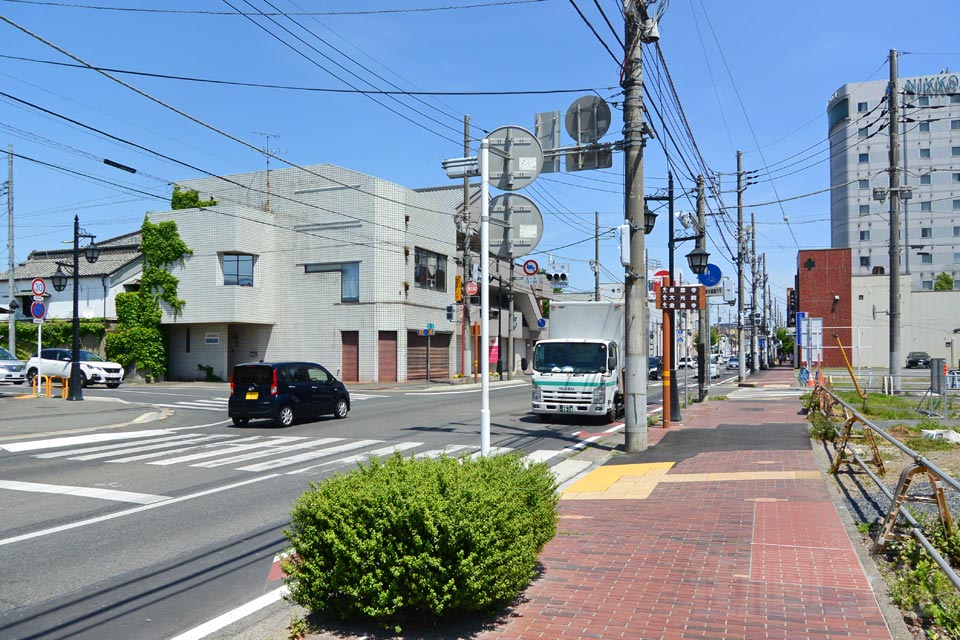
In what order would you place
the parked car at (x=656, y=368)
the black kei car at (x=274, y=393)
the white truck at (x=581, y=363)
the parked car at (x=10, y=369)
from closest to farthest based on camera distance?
1. the black kei car at (x=274, y=393)
2. the white truck at (x=581, y=363)
3. the parked car at (x=10, y=369)
4. the parked car at (x=656, y=368)

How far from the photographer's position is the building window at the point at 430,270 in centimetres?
4300

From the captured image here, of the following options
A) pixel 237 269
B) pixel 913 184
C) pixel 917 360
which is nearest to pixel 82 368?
pixel 237 269

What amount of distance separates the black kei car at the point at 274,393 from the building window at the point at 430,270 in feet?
74.1

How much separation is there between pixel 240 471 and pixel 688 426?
1102 centimetres

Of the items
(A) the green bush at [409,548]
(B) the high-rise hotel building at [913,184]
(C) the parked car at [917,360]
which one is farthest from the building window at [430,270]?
(B) the high-rise hotel building at [913,184]

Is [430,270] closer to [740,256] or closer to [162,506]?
[740,256]

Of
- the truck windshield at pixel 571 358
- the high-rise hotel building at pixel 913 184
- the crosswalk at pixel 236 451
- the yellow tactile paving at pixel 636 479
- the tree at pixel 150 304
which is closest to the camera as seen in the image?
the yellow tactile paving at pixel 636 479

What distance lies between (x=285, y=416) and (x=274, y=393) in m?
0.69

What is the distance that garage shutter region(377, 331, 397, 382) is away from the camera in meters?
40.3

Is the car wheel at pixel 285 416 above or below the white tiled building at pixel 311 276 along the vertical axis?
below

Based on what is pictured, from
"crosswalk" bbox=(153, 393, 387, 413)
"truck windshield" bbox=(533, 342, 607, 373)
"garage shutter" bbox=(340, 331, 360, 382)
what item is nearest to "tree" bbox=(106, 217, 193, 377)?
"garage shutter" bbox=(340, 331, 360, 382)

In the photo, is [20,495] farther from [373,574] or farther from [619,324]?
[619,324]

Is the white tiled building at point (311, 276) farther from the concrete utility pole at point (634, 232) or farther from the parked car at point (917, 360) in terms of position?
the parked car at point (917, 360)

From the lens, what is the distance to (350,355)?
41.0 metres
